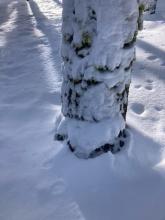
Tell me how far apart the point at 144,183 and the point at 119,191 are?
200mm

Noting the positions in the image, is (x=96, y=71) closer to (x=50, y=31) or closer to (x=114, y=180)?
(x=114, y=180)

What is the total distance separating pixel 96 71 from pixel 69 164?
0.74 metres

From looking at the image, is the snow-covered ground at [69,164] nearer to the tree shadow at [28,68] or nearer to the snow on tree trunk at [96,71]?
the tree shadow at [28,68]

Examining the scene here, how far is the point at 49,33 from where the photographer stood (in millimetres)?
5598

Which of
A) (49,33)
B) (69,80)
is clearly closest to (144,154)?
(69,80)

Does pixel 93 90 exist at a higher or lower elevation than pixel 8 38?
higher

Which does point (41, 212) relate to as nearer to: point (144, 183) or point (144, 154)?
point (144, 183)

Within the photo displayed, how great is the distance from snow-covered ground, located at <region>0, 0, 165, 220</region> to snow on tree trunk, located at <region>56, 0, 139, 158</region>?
0.52 feet

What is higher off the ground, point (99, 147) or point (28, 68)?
point (99, 147)

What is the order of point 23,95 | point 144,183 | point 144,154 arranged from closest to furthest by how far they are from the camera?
1. point 144,183
2. point 144,154
3. point 23,95

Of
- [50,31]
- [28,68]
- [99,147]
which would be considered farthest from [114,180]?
[50,31]

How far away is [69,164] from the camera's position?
224cm

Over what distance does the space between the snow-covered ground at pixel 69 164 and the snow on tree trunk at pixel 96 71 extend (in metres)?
0.16

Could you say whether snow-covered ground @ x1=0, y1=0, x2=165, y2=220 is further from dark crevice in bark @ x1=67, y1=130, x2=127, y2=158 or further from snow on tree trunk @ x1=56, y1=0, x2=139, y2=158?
snow on tree trunk @ x1=56, y1=0, x2=139, y2=158
